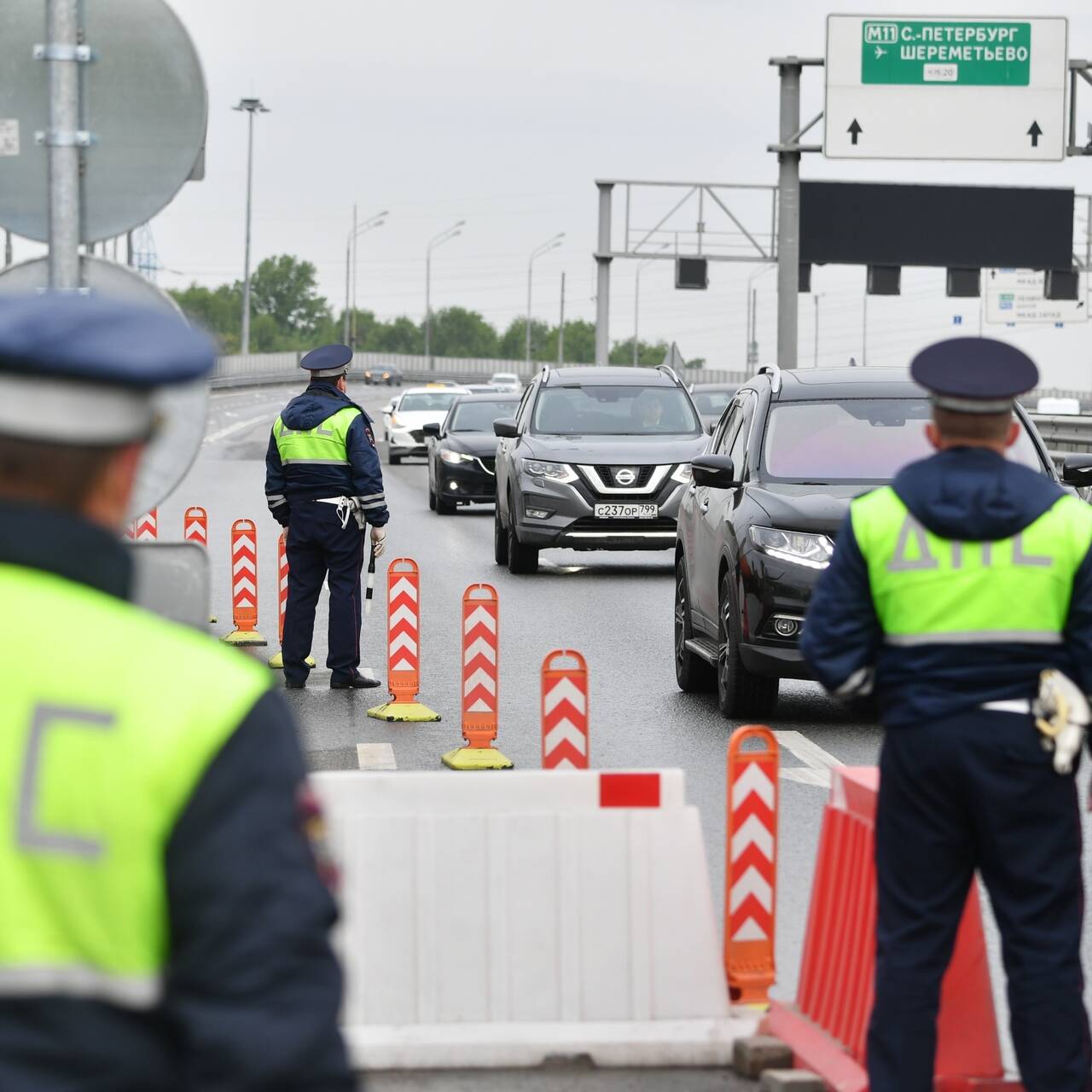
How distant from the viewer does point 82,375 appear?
206 cm

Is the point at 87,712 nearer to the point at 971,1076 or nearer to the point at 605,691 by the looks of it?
the point at 971,1076

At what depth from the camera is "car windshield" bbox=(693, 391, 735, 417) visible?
130ft

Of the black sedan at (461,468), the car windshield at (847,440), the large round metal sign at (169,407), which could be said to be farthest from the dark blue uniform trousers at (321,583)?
the black sedan at (461,468)

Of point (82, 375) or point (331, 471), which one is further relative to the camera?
point (331, 471)

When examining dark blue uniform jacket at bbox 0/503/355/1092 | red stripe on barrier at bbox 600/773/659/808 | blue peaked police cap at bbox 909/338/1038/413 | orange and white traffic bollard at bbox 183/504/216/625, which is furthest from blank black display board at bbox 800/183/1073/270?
dark blue uniform jacket at bbox 0/503/355/1092

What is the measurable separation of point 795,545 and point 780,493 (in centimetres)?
45

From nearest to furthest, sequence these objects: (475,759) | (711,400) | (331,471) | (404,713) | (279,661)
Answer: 1. (475,759)
2. (404,713)
3. (331,471)
4. (279,661)
5. (711,400)

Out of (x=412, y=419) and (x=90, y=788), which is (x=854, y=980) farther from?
(x=412, y=419)

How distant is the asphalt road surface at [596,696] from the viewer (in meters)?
9.51

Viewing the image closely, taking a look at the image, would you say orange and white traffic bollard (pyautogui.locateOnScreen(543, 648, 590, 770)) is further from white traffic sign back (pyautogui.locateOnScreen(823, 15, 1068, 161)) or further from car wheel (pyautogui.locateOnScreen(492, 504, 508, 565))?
white traffic sign back (pyautogui.locateOnScreen(823, 15, 1068, 161))

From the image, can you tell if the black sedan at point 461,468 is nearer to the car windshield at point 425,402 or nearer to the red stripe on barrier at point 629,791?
the car windshield at point 425,402

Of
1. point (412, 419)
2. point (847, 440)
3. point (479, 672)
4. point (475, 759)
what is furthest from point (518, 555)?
point (412, 419)

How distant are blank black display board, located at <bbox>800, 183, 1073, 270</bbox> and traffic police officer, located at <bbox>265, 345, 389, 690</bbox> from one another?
120 ft

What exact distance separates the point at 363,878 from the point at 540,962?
0.51m
